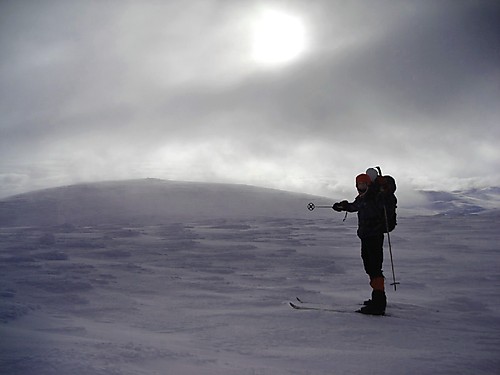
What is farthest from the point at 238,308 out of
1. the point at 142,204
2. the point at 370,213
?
the point at 142,204

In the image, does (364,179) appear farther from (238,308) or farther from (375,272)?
(238,308)

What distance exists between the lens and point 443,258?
31.0 feet

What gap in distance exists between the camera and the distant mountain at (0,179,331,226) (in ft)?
87.6

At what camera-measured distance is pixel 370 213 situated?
17.5ft

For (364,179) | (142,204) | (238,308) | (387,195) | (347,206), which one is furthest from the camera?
(142,204)

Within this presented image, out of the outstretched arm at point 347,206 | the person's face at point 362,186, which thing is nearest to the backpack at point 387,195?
the person's face at point 362,186

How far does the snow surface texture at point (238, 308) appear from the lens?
2.97m

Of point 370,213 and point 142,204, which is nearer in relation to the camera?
point 370,213

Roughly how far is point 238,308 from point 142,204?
2910 cm

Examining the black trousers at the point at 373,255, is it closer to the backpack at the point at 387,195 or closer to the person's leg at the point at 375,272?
the person's leg at the point at 375,272

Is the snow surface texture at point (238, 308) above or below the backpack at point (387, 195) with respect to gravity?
below

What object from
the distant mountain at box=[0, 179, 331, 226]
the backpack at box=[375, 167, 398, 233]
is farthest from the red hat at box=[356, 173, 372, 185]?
the distant mountain at box=[0, 179, 331, 226]

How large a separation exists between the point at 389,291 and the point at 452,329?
225 cm

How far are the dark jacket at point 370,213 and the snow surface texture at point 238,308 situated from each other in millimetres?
1093
